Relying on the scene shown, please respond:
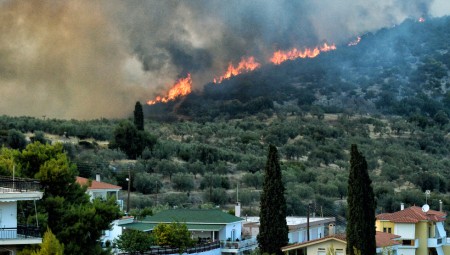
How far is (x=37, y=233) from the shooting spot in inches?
1347

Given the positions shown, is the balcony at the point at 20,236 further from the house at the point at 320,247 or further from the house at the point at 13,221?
the house at the point at 320,247

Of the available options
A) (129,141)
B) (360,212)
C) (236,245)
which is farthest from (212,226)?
(129,141)

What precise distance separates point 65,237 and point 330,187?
5362cm

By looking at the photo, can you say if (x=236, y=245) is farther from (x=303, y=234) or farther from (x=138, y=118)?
(x=138, y=118)

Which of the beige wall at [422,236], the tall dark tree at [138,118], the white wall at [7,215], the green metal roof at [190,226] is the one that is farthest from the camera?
the tall dark tree at [138,118]

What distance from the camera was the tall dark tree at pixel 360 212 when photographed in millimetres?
48156

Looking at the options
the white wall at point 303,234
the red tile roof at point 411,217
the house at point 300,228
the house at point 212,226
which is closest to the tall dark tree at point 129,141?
the house at point 300,228

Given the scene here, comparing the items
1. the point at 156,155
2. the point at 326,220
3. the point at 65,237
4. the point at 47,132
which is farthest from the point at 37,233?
the point at 47,132

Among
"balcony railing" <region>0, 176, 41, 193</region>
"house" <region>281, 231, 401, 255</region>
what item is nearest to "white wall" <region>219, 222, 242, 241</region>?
"house" <region>281, 231, 401, 255</region>

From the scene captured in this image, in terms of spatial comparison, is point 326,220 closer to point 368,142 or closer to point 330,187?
point 330,187

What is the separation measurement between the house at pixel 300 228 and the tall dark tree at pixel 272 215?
9.81 m

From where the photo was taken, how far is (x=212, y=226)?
61375mm

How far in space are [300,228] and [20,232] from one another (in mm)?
33588

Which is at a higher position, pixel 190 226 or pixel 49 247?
pixel 49 247
